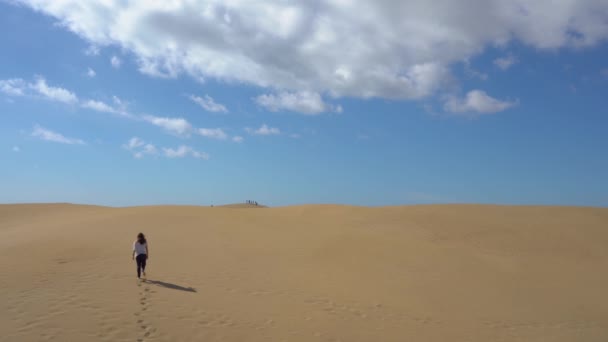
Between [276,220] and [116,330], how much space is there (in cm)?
1408

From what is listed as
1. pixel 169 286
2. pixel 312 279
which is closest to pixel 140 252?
pixel 169 286

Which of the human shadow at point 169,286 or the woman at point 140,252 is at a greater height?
the woman at point 140,252

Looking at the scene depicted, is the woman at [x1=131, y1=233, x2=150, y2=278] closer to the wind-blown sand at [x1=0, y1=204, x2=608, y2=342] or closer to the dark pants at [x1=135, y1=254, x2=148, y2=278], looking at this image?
the dark pants at [x1=135, y1=254, x2=148, y2=278]

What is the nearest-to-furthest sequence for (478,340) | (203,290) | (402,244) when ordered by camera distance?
(478,340)
(203,290)
(402,244)

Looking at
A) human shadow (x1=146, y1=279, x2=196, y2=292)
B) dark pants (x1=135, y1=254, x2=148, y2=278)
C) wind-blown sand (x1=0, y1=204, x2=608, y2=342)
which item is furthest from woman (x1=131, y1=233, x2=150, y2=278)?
wind-blown sand (x1=0, y1=204, x2=608, y2=342)

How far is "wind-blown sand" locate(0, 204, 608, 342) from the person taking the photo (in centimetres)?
864

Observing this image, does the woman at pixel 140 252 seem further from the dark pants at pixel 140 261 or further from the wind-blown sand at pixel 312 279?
the wind-blown sand at pixel 312 279

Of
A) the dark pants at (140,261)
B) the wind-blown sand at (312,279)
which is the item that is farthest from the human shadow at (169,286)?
the dark pants at (140,261)

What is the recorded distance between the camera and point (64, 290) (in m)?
9.88

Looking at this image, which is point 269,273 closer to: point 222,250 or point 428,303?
point 222,250

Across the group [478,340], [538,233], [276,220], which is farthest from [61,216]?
[538,233]

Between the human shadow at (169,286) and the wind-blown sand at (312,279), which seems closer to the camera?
the wind-blown sand at (312,279)

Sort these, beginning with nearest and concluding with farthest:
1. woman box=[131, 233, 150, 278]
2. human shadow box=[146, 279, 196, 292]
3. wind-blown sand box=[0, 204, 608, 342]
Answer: wind-blown sand box=[0, 204, 608, 342] < human shadow box=[146, 279, 196, 292] < woman box=[131, 233, 150, 278]

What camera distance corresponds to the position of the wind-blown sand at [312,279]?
8641 mm
